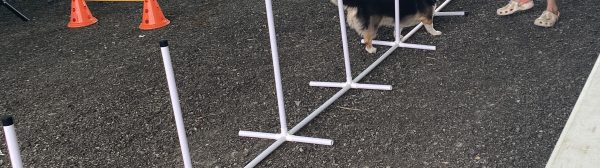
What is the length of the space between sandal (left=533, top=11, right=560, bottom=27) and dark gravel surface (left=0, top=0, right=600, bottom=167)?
7 cm

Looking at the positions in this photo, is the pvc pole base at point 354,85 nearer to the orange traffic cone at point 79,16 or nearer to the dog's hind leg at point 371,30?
the dog's hind leg at point 371,30

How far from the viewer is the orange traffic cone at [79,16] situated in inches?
244

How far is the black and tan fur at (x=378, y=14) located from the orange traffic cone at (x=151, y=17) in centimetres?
210

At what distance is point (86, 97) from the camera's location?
169 inches

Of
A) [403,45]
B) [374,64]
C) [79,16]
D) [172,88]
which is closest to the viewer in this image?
[172,88]

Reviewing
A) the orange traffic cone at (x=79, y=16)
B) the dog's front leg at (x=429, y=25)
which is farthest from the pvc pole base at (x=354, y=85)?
the orange traffic cone at (x=79, y=16)

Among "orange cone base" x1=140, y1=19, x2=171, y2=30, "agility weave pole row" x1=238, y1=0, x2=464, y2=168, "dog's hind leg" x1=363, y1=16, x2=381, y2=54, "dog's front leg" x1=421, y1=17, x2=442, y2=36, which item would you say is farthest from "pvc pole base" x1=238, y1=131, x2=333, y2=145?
"orange cone base" x1=140, y1=19, x2=171, y2=30

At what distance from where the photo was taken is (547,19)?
498 centimetres

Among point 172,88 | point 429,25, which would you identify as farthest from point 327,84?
point 172,88

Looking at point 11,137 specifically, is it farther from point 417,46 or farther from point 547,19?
point 547,19

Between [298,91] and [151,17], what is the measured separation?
239 cm

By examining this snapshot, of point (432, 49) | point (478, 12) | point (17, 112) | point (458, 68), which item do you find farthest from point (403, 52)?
point (17, 112)

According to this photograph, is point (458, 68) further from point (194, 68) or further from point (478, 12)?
point (194, 68)

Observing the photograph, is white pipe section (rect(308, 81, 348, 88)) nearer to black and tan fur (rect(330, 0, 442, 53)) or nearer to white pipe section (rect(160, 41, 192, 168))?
black and tan fur (rect(330, 0, 442, 53))
